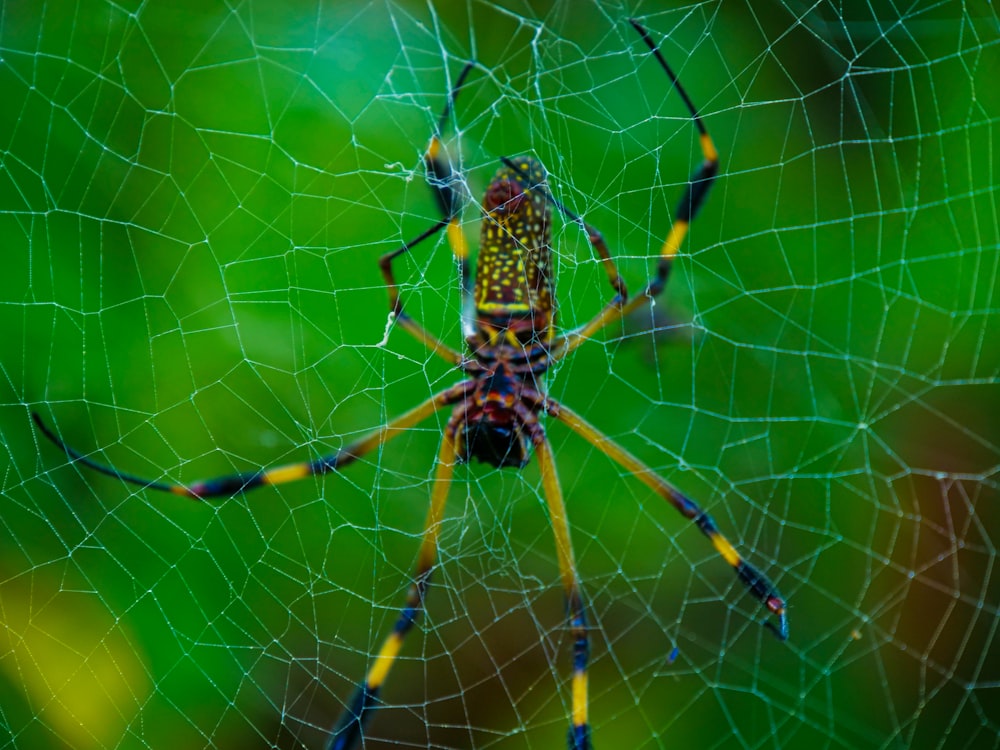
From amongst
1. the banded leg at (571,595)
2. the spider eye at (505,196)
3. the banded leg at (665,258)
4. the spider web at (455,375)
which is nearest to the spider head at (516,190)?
the spider eye at (505,196)

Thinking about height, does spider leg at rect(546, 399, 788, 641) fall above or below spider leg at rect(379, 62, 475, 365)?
below

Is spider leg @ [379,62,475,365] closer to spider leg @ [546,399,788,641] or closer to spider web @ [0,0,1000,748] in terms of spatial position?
spider web @ [0,0,1000,748]

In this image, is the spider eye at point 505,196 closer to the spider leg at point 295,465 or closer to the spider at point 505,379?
the spider at point 505,379

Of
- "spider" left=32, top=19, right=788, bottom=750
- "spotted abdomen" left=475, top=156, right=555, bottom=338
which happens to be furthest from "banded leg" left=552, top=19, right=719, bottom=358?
"spotted abdomen" left=475, top=156, right=555, bottom=338

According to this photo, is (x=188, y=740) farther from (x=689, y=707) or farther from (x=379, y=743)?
(x=689, y=707)

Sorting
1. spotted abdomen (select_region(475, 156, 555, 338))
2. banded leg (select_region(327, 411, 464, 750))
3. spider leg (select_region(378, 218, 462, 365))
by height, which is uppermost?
spotted abdomen (select_region(475, 156, 555, 338))

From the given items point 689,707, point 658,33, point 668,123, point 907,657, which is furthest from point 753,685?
point 658,33

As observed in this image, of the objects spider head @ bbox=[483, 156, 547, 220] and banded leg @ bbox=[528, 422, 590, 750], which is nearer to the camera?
spider head @ bbox=[483, 156, 547, 220]

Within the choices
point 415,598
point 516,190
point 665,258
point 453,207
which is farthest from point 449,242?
point 415,598
